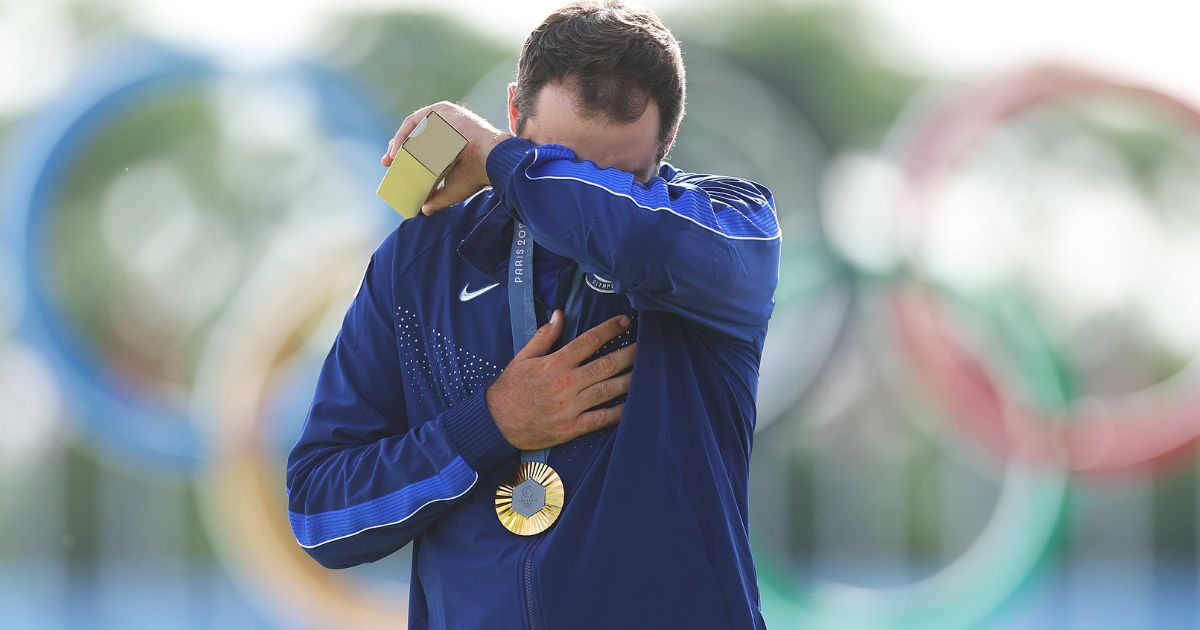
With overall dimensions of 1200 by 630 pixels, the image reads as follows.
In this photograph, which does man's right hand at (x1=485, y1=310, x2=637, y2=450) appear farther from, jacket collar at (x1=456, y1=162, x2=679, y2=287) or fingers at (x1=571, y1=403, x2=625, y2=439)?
jacket collar at (x1=456, y1=162, x2=679, y2=287)

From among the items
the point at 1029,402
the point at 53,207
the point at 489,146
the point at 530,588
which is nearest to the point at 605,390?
the point at 530,588

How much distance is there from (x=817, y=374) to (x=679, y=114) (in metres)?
7.20

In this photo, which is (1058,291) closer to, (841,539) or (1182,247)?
(1182,247)

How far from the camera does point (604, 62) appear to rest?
234 centimetres

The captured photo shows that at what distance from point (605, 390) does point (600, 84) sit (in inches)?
20.1

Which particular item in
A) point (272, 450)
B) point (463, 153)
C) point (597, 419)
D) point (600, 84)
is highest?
point (600, 84)

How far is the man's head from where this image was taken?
2.36 metres

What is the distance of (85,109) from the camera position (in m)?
7.51

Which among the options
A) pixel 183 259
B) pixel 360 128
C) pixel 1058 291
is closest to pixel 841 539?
pixel 1058 291

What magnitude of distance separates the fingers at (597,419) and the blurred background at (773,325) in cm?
525

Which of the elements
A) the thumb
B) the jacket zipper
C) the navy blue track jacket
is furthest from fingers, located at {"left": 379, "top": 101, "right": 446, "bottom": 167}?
the jacket zipper

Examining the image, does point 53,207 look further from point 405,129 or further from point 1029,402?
point 405,129

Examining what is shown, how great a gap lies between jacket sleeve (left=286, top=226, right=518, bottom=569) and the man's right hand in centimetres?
3

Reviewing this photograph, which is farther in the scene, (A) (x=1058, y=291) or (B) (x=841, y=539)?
(B) (x=841, y=539)
